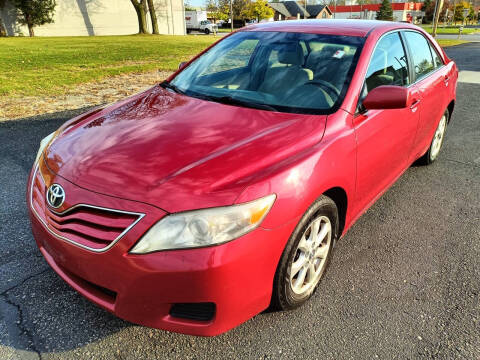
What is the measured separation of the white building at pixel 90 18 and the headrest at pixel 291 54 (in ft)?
113

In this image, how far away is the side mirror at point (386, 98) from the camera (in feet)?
8.38

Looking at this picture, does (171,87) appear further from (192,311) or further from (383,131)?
(192,311)

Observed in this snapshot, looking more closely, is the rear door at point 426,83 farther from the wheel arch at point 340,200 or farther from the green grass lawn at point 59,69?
the green grass lawn at point 59,69

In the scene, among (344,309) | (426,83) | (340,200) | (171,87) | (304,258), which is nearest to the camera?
(304,258)

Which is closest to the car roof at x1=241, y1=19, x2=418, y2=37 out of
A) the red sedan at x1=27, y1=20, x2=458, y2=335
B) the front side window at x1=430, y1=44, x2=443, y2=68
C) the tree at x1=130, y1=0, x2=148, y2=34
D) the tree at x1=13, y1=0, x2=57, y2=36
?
the red sedan at x1=27, y1=20, x2=458, y2=335

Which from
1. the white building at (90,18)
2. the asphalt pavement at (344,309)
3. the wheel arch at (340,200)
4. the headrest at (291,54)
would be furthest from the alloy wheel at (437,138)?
the white building at (90,18)

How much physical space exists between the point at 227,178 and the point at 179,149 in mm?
408

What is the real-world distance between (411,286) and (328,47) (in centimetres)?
184

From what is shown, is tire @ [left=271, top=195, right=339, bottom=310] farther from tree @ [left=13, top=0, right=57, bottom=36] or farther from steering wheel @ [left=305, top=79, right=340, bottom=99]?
tree @ [left=13, top=0, right=57, bottom=36]

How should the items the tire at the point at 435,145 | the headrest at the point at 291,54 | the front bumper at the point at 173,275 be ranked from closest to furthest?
the front bumper at the point at 173,275
the headrest at the point at 291,54
the tire at the point at 435,145

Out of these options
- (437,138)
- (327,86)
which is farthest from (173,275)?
(437,138)

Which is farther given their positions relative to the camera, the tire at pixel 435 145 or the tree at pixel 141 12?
the tree at pixel 141 12

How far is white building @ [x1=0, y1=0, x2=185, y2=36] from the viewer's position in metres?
31.0

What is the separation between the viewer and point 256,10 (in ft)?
235
